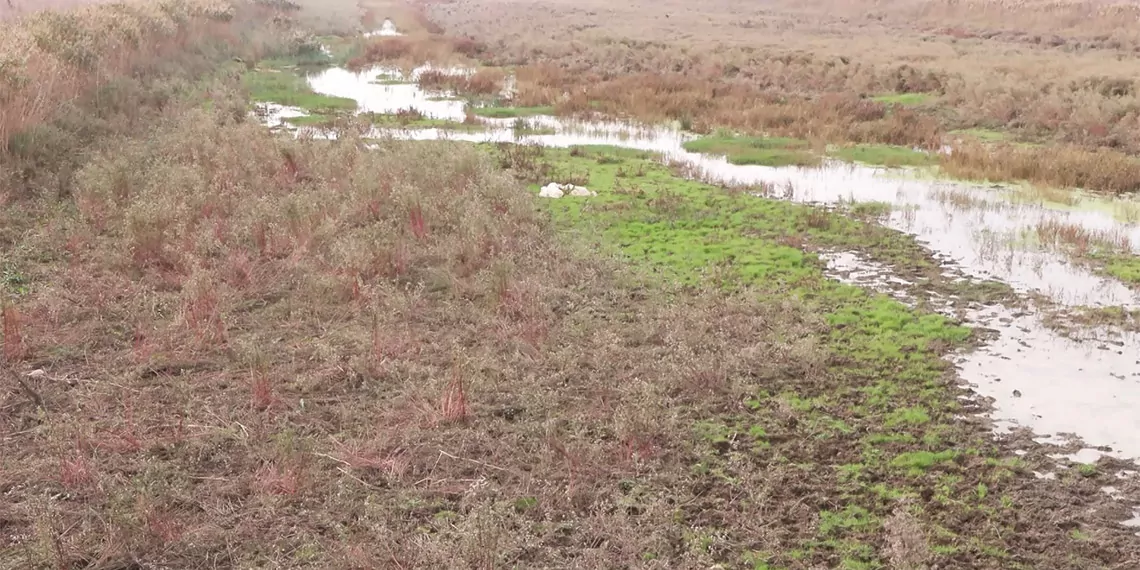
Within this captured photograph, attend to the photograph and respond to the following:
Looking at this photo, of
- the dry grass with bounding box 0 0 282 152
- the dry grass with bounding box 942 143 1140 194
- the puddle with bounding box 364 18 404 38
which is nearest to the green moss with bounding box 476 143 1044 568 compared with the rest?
the dry grass with bounding box 942 143 1140 194

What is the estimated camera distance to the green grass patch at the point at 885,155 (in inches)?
616

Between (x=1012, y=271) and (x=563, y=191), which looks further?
(x=563, y=191)

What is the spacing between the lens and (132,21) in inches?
802

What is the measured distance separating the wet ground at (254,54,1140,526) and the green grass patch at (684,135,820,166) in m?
0.33

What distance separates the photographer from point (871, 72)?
2489 cm

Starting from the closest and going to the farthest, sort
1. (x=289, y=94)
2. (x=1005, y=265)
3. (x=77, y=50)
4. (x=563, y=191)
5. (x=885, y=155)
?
(x=1005, y=265), (x=563, y=191), (x=77, y=50), (x=885, y=155), (x=289, y=94)

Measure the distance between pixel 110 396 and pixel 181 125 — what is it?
10.1m

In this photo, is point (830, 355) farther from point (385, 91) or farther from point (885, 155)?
point (385, 91)

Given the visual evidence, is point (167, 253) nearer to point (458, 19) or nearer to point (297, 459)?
point (297, 459)

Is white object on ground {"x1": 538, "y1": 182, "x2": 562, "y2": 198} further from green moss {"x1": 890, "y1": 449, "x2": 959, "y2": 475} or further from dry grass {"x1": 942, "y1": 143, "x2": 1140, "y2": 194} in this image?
green moss {"x1": 890, "y1": 449, "x2": 959, "y2": 475}

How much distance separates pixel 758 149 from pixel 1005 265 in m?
7.79

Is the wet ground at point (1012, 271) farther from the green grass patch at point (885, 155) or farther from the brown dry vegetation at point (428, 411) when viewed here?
the brown dry vegetation at point (428, 411)

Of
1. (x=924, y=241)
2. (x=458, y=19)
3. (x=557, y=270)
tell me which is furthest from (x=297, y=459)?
(x=458, y=19)

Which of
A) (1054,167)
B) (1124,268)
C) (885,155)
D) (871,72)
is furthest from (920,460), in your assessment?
(871,72)
